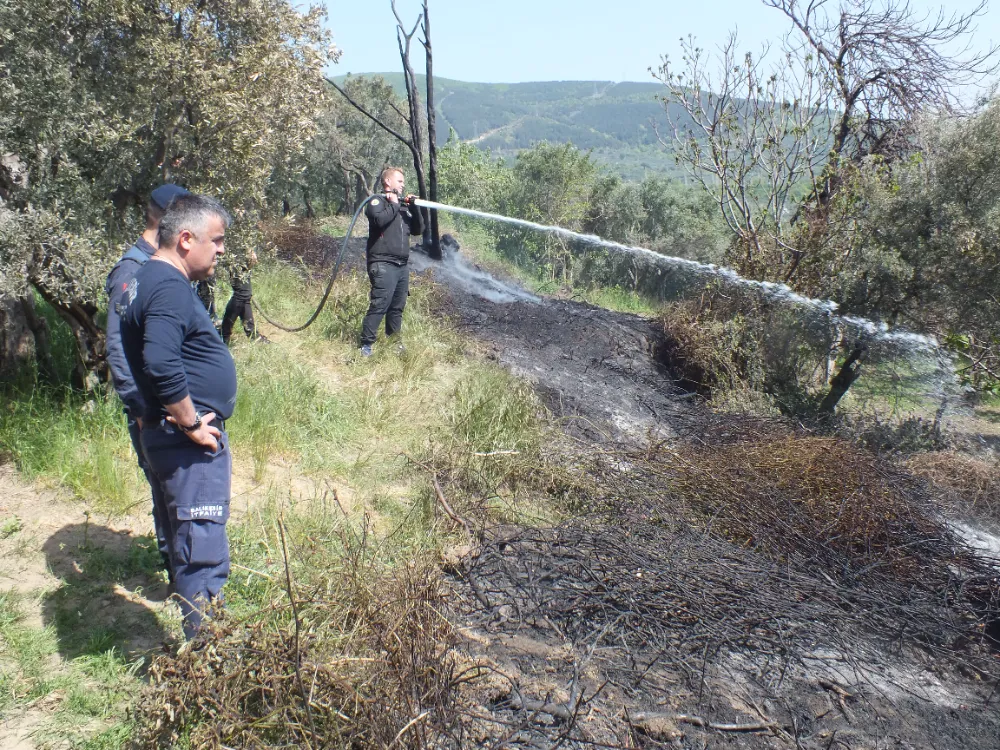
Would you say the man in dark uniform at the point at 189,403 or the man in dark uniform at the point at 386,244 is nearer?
the man in dark uniform at the point at 189,403

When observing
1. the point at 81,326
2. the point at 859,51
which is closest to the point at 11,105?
the point at 81,326

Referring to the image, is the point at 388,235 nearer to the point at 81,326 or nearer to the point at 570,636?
the point at 81,326

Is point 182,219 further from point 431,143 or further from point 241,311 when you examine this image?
point 431,143

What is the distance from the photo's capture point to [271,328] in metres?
7.32

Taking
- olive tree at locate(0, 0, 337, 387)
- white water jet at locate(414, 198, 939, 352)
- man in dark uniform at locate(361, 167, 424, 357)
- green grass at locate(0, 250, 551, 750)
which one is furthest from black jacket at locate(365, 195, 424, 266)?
olive tree at locate(0, 0, 337, 387)

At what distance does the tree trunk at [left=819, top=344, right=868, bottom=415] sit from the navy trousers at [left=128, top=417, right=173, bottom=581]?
6446 mm

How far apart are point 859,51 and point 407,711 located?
985 cm

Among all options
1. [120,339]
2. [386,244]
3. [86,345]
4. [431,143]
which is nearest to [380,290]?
[386,244]

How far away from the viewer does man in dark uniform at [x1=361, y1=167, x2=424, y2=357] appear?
6.30m

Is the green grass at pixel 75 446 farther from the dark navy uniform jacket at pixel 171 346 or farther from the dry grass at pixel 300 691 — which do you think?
the dry grass at pixel 300 691

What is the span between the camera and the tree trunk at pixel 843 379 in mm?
7395

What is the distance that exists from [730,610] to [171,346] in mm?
2473

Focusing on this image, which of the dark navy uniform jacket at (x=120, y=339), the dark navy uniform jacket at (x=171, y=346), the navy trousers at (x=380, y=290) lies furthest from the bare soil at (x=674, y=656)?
the navy trousers at (x=380, y=290)

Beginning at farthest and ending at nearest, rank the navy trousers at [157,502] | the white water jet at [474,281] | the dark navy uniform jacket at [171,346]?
the white water jet at [474,281], the navy trousers at [157,502], the dark navy uniform jacket at [171,346]
